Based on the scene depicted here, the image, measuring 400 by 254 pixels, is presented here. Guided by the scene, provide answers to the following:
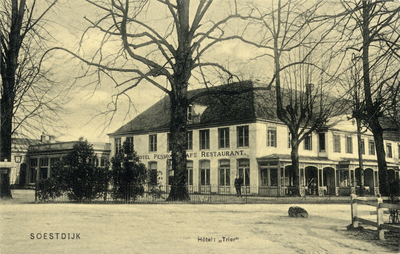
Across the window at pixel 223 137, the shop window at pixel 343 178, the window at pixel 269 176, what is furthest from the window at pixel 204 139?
the shop window at pixel 343 178

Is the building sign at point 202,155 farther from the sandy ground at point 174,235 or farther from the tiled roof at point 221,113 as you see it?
the sandy ground at point 174,235

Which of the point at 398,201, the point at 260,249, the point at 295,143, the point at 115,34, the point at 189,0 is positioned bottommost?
the point at 260,249

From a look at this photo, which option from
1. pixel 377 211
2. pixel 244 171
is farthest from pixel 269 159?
pixel 377 211

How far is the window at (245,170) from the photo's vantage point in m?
28.4

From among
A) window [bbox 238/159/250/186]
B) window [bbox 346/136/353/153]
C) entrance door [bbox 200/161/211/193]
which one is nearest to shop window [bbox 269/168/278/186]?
window [bbox 238/159/250/186]

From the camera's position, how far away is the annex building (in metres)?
28.0

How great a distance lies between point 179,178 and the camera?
16.4 metres

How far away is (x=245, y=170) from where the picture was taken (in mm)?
28672

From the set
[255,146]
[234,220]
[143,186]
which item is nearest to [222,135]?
[255,146]

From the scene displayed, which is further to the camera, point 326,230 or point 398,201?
point 398,201

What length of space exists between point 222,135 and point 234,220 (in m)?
19.0

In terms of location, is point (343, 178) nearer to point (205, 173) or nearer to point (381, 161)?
point (205, 173)

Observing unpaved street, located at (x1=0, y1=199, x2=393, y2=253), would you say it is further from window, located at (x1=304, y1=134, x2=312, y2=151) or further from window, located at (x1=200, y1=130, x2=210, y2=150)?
window, located at (x1=304, y1=134, x2=312, y2=151)

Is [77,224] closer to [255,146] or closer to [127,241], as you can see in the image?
[127,241]
